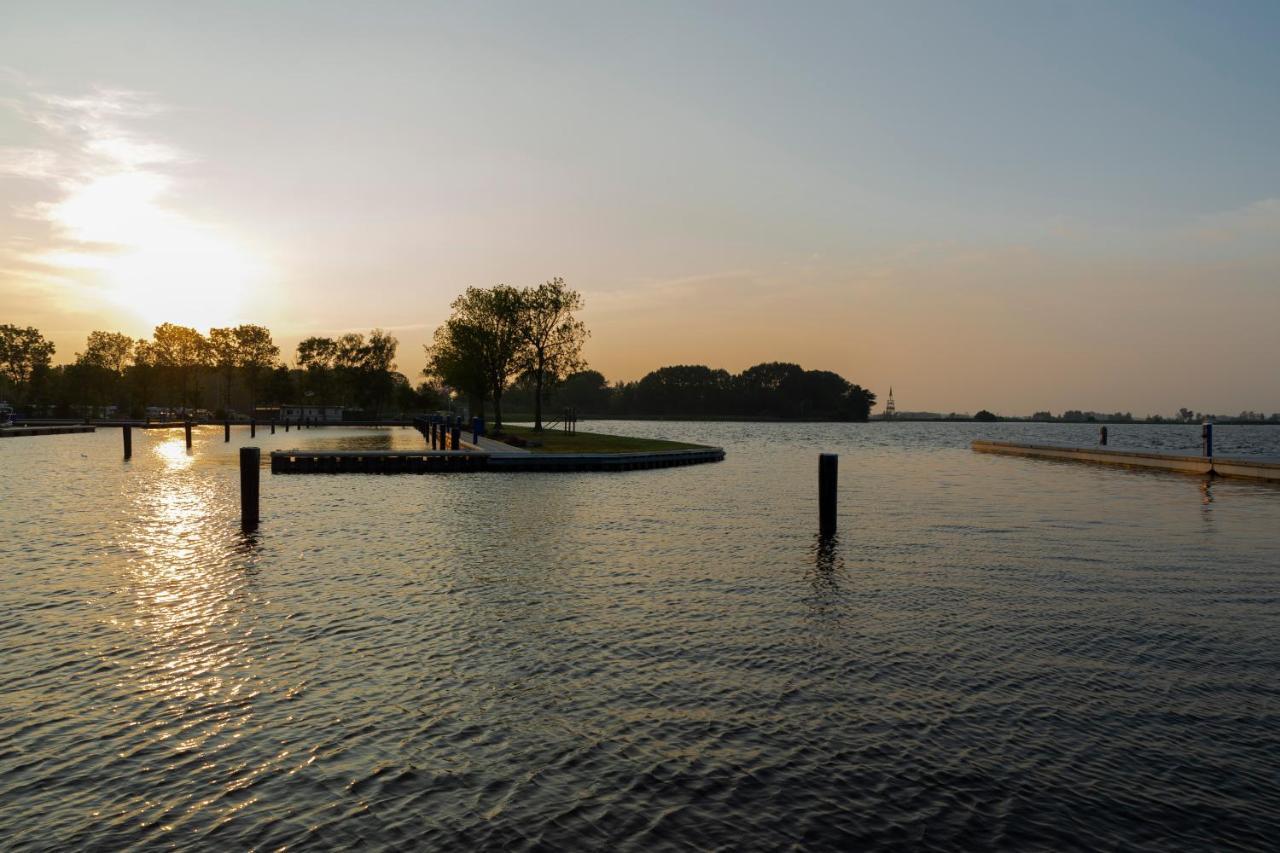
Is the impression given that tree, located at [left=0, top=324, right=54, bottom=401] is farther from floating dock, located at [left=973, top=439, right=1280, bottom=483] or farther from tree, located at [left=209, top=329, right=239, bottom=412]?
floating dock, located at [left=973, top=439, right=1280, bottom=483]

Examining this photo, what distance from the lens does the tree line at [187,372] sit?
166m

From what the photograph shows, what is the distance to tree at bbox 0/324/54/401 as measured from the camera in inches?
6585

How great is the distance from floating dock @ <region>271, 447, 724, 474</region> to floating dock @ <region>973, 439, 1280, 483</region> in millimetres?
32224

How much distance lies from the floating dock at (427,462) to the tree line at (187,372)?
134 metres

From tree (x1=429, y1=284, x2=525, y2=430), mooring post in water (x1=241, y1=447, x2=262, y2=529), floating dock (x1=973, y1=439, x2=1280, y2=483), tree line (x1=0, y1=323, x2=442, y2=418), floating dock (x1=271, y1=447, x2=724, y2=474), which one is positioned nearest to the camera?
mooring post in water (x1=241, y1=447, x2=262, y2=529)

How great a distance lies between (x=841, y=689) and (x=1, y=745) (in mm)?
9153

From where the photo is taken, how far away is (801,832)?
689cm

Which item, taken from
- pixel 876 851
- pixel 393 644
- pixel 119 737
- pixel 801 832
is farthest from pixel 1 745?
pixel 876 851

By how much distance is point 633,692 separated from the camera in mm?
10227

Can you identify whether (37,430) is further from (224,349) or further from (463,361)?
(224,349)

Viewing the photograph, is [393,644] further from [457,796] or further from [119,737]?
[457,796]

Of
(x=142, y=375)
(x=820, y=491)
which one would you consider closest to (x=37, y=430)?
(x=142, y=375)

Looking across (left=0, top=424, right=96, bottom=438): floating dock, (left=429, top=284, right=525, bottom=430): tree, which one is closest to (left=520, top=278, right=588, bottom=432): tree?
(left=429, top=284, right=525, bottom=430): tree

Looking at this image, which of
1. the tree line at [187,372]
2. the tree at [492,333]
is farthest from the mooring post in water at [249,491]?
the tree line at [187,372]
